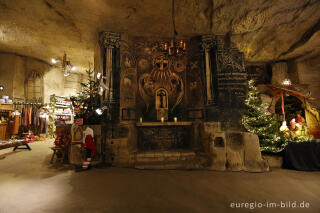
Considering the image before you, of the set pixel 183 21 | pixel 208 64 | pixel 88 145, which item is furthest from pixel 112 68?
pixel 208 64

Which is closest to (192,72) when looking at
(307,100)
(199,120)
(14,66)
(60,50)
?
(199,120)

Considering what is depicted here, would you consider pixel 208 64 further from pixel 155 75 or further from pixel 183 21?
pixel 155 75

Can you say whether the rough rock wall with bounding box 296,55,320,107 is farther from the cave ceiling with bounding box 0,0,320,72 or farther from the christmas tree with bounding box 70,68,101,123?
the christmas tree with bounding box 70,68,101,123

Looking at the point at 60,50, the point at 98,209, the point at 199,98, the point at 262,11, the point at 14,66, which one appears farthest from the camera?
the point at 14,66

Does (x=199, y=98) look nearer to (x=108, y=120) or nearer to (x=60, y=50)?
(x=108, y=120)

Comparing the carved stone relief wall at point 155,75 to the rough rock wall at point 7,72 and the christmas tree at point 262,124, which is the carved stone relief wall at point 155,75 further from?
the rough rock wall at point 7,72

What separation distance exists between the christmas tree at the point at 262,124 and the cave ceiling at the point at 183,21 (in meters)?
2.41

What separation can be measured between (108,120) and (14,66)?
28.9ft

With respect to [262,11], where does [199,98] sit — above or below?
below

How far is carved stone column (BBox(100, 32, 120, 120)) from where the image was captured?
5.30 metres

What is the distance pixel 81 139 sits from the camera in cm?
429

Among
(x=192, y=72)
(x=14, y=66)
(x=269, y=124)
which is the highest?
(x=14, y=66)

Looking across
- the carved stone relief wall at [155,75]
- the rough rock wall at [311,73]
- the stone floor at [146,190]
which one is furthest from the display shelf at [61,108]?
the rough rock wall at [311,73]

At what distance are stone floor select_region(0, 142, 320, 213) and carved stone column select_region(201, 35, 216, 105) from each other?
2.93 metres
